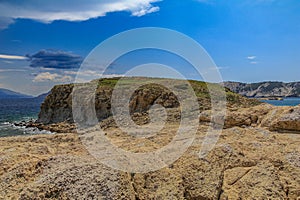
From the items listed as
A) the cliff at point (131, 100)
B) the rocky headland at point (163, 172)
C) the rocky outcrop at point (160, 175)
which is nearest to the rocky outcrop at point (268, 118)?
the rocky headland at point (163, 172)

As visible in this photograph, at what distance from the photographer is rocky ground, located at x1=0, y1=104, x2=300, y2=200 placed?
527cm

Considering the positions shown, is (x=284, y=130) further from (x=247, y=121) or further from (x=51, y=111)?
(x=51, y=111)

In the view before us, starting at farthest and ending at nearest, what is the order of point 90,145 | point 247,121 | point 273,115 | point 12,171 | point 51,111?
point 51,111
point 247,121
point 273,115
point 90,145
point 12,171

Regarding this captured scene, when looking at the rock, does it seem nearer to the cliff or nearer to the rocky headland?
the rocky headland

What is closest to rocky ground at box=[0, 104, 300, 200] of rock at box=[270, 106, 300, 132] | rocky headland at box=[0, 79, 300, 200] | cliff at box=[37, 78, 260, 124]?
rocky headland at box=[0, 79, 300, 200]

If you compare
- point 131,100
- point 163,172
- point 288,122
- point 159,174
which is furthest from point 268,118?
point 131,100

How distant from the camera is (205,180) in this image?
6207 millimetres

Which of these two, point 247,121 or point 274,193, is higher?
point 247,121

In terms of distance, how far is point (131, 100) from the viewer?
144 ft

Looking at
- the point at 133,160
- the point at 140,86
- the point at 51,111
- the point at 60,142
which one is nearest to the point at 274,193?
the point at 133,160

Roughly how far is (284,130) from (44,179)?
885 centimetres

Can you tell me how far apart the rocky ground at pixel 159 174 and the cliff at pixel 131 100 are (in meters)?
18.2

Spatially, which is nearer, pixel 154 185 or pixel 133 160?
pixel 154 185

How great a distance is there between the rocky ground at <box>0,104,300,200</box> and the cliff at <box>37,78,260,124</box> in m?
18.2
